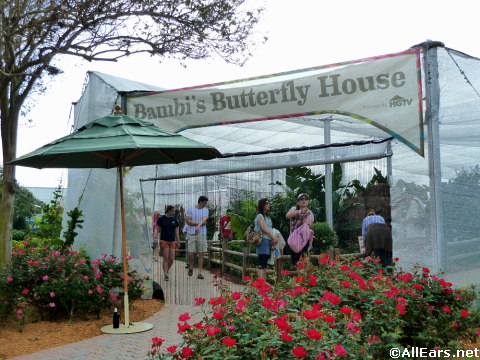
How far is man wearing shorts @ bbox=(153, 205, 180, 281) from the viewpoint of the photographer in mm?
7984

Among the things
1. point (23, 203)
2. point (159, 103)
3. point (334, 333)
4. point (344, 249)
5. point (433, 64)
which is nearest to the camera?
point (334, 333)

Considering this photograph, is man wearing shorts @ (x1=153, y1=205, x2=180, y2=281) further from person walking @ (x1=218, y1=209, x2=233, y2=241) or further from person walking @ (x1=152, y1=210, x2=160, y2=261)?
person walking @ (x1=218, y1=209, x2=233, y2=241)

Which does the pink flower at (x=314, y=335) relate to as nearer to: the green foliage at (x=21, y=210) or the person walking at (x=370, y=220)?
the person walking at (x=370, y=220)

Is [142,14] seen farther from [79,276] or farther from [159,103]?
[79,276]

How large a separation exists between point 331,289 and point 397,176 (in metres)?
2.17

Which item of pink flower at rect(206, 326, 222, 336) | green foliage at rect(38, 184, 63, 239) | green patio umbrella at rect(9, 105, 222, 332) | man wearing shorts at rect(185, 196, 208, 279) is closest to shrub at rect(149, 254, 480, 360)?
pink flower at rect(206, 326, 222, 336)

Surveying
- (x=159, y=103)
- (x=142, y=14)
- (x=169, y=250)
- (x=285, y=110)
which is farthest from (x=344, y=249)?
(x=142, y=14)

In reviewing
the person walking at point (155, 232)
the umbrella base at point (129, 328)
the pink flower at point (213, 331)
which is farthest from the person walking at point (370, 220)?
the person walking at point (155, 232)

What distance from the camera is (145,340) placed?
5.52m

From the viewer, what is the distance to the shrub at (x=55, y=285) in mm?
6211

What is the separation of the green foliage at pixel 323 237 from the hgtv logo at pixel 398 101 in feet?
5.75

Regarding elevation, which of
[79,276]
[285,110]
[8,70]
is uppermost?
[8,70]

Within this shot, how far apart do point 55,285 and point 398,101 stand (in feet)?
16.0

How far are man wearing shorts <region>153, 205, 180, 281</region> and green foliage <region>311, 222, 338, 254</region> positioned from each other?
264 centimetres
